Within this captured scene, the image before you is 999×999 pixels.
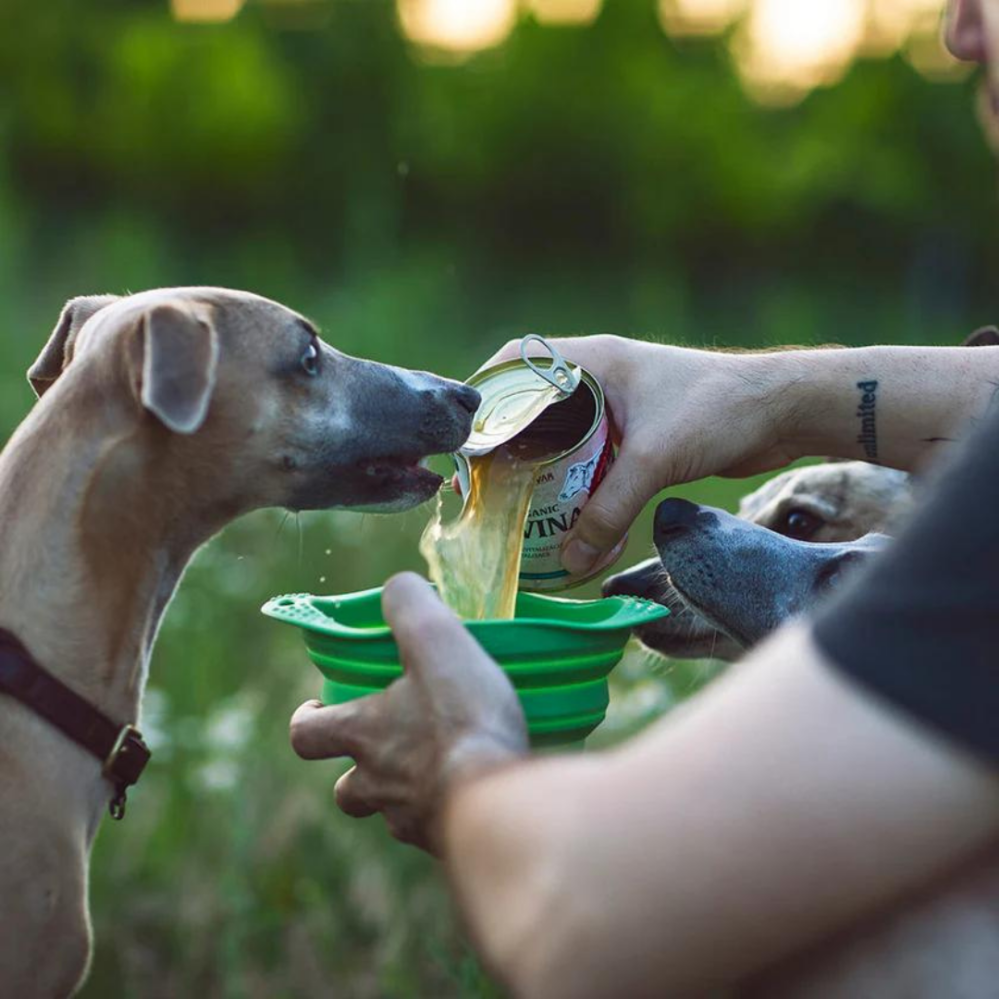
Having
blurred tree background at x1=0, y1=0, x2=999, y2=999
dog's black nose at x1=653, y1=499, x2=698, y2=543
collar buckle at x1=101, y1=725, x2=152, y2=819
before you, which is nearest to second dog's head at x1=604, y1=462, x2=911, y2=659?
dog's black nose at x1=653, y1=499, x2=698, y2=543

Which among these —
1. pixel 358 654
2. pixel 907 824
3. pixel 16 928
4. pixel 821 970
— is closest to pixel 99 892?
pixel 16 928

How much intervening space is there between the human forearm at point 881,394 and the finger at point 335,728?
44.6 inches

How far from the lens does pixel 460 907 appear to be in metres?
1.50

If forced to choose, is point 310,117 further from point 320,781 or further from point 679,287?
point 320,781

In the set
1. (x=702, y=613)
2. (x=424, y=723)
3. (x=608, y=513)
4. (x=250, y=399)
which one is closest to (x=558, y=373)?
(x=608, y=513)

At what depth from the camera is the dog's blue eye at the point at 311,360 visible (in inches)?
106

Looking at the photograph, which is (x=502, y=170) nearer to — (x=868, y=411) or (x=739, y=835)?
(x=868, y=411)

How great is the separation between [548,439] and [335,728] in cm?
82

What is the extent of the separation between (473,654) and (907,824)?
0.61m

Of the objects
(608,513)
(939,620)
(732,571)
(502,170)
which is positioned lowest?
(502,170)

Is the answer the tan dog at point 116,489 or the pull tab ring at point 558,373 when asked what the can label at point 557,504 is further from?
the tan dog at point 116,489

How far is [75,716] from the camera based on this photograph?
7.79ft

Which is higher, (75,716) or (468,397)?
(468,397)

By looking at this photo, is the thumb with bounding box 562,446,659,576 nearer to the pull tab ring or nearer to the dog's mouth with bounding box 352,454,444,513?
the pull tab ring
